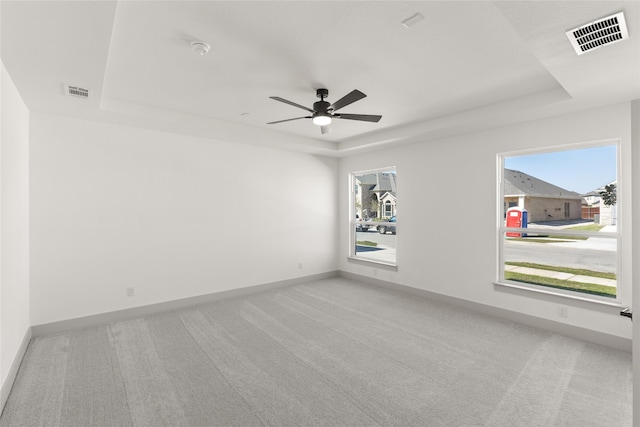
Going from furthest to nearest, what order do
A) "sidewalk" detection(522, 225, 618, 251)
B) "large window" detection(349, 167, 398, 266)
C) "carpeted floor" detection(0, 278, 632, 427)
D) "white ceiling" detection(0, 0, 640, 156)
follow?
"large window" detection(349, 167, 398, 266)
"sidewalk" detection(522, 225, 618, 251)
"carpeted floor" detection(0, 278, 632, 427)
"white ceiling" detection(0, 0, 640, 156)

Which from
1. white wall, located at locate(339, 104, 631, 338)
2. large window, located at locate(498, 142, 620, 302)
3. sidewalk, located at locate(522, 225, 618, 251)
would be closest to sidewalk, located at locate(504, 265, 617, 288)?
large window, located at locate(498, 142, 620, 302)

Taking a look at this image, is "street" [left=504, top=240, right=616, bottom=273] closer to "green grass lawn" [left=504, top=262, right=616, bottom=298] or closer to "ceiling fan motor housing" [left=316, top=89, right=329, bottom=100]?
"green grass lawn" [left=504, top=262, right=616, bottom=298]

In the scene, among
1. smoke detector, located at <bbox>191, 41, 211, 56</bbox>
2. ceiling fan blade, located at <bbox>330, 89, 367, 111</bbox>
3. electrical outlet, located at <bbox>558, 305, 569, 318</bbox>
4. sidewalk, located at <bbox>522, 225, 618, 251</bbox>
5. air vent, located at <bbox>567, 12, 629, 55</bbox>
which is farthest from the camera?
electrical outlet, located at <bbox>558, 305, 569, 318</bbox>

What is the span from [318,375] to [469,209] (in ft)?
10.4

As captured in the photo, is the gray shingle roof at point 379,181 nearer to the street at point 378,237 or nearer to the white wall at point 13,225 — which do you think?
the street at point 378,237

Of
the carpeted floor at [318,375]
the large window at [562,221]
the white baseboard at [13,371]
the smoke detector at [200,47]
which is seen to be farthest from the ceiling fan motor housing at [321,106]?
the white baseboard at [13,371]

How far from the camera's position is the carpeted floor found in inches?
85.4

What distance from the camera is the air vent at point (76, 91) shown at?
9.30 ft

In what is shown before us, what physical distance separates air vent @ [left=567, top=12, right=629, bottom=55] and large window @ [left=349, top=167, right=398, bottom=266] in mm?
3582

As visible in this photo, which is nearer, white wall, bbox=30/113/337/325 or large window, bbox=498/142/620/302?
large window, bbox=498/142/620/302

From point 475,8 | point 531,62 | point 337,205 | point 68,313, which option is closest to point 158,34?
point 475,8

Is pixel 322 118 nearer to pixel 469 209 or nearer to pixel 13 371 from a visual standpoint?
pixel 469 209

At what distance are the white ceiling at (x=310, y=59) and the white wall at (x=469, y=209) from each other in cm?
31

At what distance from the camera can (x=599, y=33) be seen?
187cm
